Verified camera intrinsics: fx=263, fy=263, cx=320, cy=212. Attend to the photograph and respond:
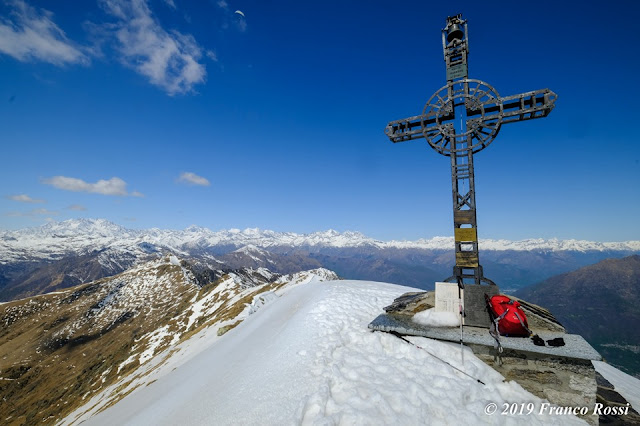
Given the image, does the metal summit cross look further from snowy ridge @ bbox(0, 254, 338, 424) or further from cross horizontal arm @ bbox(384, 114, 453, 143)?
snowy ridge @ bbox(0, 254, 338, 424)

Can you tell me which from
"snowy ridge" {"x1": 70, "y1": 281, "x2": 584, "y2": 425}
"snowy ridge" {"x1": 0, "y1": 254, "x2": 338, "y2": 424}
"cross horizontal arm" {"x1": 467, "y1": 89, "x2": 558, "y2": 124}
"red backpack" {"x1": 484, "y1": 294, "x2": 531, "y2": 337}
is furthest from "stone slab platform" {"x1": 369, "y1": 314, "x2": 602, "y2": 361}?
"snowy ridge" {"x1": 0, "y1": 254, "x2": 338, "y2": 424}

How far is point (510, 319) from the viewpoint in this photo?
8.67 metres

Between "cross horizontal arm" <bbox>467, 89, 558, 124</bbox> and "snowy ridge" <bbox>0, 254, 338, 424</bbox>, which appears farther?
"snowy ridge" <bbox>0, 254, 338, 424</bbox>

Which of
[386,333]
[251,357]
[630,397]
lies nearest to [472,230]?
[386,333]

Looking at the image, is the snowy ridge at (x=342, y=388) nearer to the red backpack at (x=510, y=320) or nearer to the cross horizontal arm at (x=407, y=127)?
the red backpack at (x=510, y=320)

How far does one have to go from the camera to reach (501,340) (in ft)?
27.8

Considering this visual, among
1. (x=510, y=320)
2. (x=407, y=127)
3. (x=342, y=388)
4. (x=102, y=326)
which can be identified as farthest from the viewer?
(x=102, y=326)

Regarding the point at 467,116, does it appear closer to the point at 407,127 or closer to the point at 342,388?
the point at 407,127

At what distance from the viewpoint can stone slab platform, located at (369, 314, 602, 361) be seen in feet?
24.2

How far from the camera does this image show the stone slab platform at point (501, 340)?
7375 millimetres

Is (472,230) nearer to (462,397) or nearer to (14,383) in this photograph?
(462,397)

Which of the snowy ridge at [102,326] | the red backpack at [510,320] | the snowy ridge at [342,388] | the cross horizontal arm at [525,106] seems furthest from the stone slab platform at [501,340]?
the snowy ridge at [102,326]

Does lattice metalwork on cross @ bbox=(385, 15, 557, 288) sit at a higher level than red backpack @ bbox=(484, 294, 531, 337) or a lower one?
higher

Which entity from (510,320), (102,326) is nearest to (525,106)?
(510,320)
